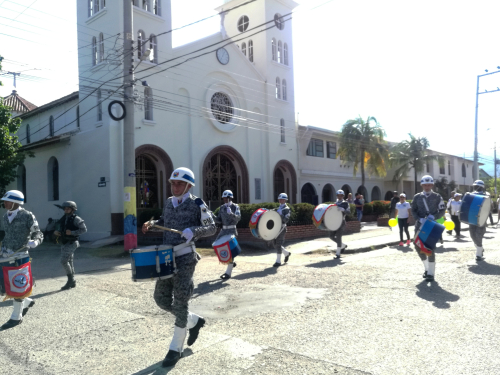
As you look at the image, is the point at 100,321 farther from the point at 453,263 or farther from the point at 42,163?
the point at 42,163

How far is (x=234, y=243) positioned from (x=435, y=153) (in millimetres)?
38926

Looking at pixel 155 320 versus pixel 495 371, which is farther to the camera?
pixel 155 320

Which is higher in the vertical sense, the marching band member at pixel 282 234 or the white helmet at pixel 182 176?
the white helmet at pixel 182 176

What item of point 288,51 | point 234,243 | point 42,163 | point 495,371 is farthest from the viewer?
point 288,51

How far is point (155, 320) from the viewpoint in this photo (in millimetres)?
6039

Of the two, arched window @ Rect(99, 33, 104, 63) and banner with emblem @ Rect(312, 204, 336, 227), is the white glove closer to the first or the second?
banner with emblem @ Rect(312, 204, 336, 227)

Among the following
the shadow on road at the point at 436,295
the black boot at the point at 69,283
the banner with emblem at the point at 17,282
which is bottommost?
the black boot at the point at 69,283

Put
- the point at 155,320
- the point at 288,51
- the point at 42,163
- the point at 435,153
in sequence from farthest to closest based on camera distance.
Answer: the point at 435,153 < the point at 288,51 < the point at 42,163 < the point at 155,320

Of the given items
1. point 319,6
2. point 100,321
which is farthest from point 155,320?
point 319,6

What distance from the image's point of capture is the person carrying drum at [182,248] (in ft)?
15.1

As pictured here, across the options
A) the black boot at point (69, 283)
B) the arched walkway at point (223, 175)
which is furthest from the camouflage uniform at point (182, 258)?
the arched walkway at point (223, 175)

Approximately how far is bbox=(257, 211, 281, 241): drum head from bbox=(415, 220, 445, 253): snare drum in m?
3.81

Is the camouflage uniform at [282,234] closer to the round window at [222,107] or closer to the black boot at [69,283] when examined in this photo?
the black boot at [69,283]

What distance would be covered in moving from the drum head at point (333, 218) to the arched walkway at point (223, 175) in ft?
41.2
